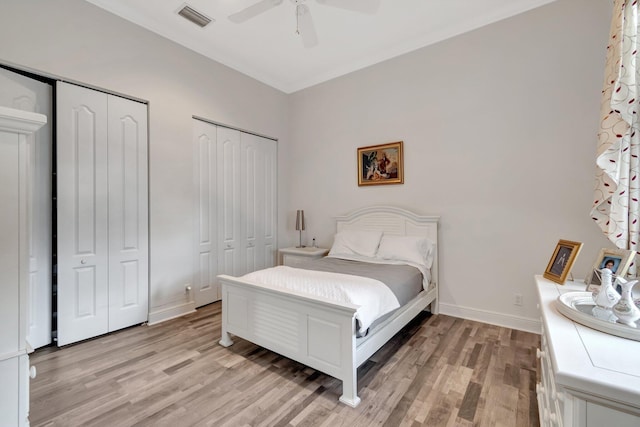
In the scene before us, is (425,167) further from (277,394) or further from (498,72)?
(277,394)

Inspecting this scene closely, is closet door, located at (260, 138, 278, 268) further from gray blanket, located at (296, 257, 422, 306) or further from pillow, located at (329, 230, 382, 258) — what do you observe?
gray blanket, located at (296, 257, 422, 306)

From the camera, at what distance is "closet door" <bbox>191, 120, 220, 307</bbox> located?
3424 millimetres

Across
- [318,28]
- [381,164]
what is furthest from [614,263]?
[318,28]

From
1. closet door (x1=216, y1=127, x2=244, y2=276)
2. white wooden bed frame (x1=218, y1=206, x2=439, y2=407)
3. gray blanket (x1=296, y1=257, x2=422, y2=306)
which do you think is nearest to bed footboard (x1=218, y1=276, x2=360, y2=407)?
white wooden bed frame (x1=218, y1=206, x2=439, y2=407)

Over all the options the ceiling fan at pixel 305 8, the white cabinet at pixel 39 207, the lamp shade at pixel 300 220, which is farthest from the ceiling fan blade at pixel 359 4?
the lamp shade at pixel 300 220

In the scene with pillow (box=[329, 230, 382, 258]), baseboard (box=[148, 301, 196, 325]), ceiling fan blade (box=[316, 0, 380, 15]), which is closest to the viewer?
ceiling fan blade (box=[316, 0, 380, 15])

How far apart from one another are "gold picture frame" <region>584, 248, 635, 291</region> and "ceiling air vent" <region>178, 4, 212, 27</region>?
3855 millimetres

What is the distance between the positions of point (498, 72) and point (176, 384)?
3975 mm

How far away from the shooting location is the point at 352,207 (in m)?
3.98

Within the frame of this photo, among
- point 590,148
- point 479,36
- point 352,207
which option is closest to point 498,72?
point 479,36

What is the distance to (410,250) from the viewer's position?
3.11m

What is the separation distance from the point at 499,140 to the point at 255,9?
8.54 feet

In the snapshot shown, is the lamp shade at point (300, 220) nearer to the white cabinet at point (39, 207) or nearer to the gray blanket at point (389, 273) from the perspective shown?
the gray blanket at point (389, 273)

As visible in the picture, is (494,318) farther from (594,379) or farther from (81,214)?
(81,214)
